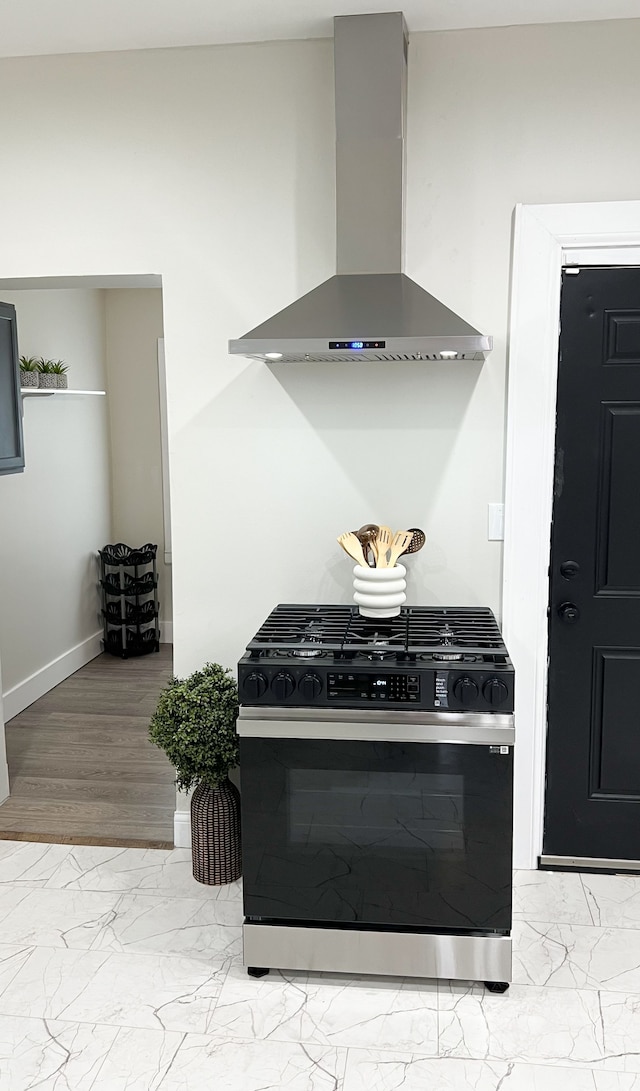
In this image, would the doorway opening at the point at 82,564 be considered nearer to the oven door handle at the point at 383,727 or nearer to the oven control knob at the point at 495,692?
the oven door handle at the point at 383,727

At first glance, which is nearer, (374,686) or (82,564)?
(374,686)

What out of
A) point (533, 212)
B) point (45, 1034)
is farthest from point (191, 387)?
point (45, 1034)

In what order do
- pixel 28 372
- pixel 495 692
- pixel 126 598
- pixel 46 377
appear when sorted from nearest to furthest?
pixel 495 692, pixel 28 372, pixel 46 377, pixel 126 598

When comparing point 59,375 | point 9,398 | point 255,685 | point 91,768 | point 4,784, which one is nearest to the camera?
point 255,685

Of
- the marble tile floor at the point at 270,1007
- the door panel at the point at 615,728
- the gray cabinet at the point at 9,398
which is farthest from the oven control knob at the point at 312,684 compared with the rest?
the gray cabinet at the point at 9,398

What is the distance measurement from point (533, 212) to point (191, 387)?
122cm

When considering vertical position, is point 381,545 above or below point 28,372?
below

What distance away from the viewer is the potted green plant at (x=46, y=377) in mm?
4809

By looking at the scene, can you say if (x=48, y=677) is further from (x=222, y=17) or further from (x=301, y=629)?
(x=222, y=17)

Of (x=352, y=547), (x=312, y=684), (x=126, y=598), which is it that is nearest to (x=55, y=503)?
(x=126, y=598)

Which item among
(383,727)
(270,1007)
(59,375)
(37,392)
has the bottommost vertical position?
(270,1007)

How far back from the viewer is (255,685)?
247 centimetres

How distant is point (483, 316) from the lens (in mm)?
2941

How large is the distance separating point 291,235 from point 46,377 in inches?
89.9
